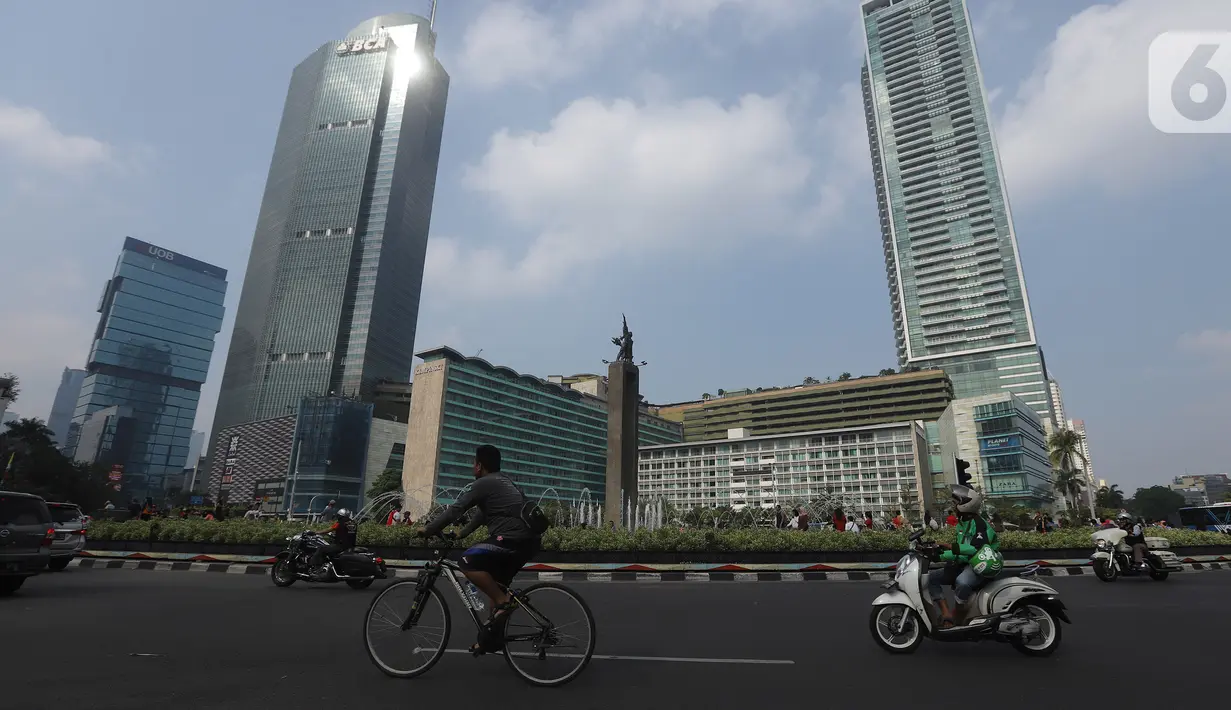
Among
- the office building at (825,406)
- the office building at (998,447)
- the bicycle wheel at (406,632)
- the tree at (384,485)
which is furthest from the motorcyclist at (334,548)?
the office building at (825,406)

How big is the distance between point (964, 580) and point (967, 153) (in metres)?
174

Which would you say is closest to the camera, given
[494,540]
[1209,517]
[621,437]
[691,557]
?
[494,540]

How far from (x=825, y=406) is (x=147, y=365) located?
604ft

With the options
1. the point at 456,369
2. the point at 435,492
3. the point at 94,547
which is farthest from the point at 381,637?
the point at 456,369

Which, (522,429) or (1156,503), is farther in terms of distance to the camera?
(1156,503)

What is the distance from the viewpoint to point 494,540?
480 cm

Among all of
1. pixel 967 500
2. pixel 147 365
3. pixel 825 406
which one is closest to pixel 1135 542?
pixel 967 500

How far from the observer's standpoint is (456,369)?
104 m

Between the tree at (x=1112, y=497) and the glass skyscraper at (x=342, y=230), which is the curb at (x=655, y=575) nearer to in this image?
the glass skyscraper at (x=342, y=230)

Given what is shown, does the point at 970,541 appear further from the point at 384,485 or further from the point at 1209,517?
the point at 384,485

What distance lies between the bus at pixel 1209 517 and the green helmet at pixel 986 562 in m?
39.3

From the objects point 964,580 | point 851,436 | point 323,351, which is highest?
point 323,351

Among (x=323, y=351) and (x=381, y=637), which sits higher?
(x=323, y=351)

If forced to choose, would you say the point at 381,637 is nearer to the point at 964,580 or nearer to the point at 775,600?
the point at 964,580
